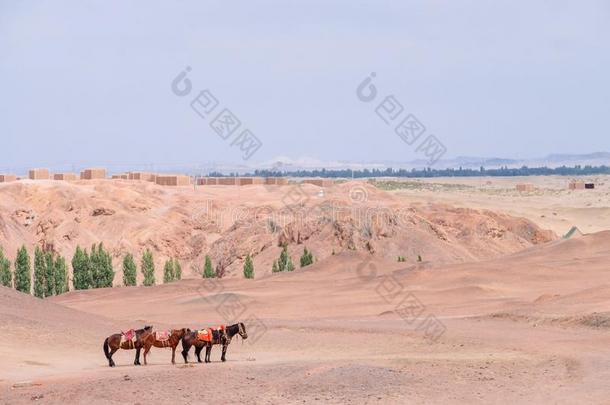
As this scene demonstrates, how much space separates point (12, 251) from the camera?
83062mm

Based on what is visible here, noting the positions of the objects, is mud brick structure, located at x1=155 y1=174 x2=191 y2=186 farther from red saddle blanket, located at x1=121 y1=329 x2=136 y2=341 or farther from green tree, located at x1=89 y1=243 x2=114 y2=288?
red saddle blanket, located at x1=121 y1=329 x2=136 y2=341

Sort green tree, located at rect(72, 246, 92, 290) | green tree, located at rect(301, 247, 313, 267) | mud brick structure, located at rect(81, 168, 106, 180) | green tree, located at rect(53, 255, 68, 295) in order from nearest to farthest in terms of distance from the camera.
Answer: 1. green tree, located at rect(53, 255, 68, 295)
2. green tree, located at rect(72, 246, 92, 290)
3. green tree, located at rect(301, 247, 313, 267)
4. mud brick structure, located at rect(81, 168, 106, 180)

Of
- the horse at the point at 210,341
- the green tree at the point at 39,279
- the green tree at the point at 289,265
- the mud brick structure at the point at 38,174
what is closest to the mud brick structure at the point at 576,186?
the mud brick structure at the point at 38,174

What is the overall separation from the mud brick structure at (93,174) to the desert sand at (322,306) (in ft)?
67.9

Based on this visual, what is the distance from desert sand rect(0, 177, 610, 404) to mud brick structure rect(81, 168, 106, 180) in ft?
67.9

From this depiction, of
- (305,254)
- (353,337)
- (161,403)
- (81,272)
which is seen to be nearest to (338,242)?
(305,254)

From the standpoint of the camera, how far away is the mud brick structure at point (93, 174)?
412 feet

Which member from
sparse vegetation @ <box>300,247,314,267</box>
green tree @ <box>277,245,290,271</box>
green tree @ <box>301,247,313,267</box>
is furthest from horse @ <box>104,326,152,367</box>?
green tree @ <box>277,245,290,271</box>

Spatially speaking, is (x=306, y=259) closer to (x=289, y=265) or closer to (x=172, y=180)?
(x=289, y=265)

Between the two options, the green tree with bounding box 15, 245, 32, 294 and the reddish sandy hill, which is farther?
the reddish sandy hill

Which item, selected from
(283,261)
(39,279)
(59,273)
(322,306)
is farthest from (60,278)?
(322,306)

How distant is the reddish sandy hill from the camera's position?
71562mm

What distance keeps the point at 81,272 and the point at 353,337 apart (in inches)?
1347

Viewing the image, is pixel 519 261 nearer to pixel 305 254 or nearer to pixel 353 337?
pixel 305 254
